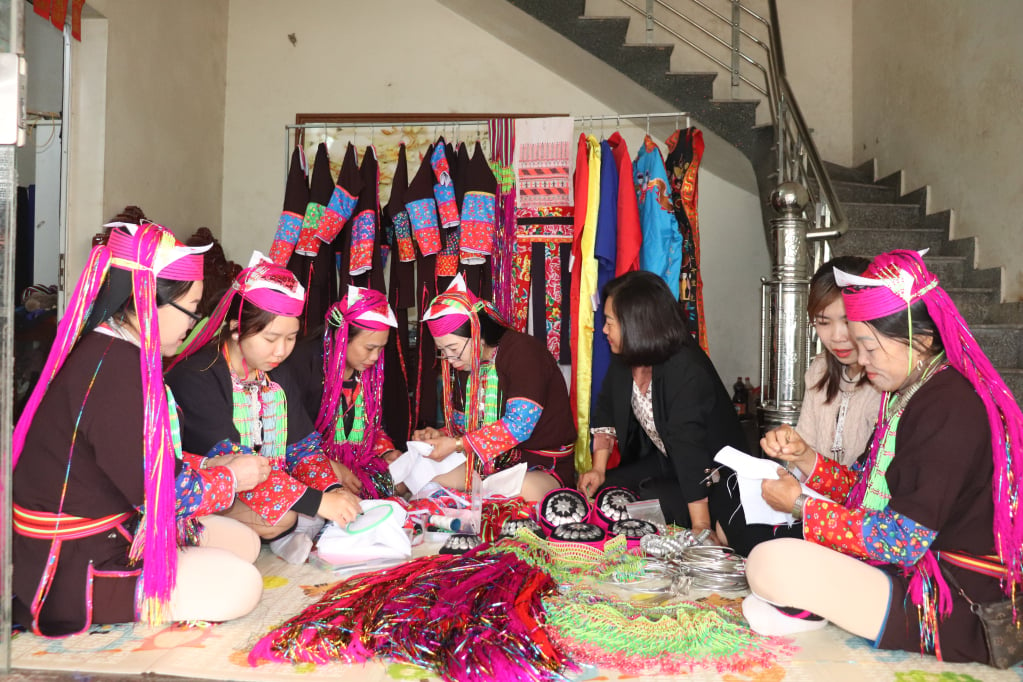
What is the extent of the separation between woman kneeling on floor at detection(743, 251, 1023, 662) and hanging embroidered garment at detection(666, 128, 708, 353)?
6.55ft

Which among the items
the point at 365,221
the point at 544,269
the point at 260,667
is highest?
the point at 365,221

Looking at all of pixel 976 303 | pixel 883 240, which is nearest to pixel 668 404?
pixel 976 303

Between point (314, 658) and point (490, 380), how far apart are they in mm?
1690

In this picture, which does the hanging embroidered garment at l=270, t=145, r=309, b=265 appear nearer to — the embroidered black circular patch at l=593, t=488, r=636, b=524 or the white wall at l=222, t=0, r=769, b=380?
the white wall at l=222, t=0, r=769, b=380

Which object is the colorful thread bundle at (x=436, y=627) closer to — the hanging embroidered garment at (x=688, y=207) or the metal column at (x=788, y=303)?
→ the metal column at (x=788, y=303)

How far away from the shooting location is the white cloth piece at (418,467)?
334cm

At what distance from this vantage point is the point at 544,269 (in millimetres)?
4180

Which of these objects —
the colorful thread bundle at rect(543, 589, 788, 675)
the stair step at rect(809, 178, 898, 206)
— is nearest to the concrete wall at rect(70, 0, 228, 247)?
the colorful thread bundle at rect(543, 589, 788, 675)

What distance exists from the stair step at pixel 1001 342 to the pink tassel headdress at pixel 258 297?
329 cm

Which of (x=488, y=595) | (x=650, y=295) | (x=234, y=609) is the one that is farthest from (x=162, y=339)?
(x=650, y=295)

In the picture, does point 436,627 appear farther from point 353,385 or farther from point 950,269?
point 950,269

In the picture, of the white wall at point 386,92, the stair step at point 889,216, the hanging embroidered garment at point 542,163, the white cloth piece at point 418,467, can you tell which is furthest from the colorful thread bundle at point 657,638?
the white wall at point 386,92

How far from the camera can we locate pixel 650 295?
9.88 ft

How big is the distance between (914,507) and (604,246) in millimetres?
2356
